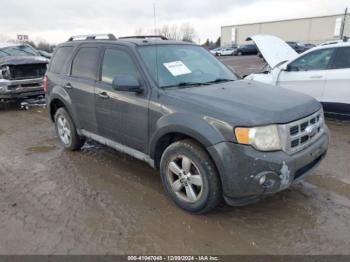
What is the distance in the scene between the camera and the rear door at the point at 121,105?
3732 mm

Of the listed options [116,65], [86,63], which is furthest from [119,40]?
[86,63]

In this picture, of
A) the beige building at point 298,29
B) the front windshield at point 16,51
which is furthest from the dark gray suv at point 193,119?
the beige building at point 298,29

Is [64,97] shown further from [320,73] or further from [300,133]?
[320,73]

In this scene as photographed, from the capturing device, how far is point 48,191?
4.01 metres

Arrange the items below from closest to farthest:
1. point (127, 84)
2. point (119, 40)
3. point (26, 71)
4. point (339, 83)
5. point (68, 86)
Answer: point (127, 84)
point (119, 40)
point (68, 86)
point (339, 83)
point (26, 71)

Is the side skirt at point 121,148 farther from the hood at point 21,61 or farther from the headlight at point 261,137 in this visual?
the hood at point 21,61

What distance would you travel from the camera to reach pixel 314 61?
665cm

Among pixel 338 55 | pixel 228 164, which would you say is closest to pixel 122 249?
pixel 228 164

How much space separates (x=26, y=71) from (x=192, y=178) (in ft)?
25.6

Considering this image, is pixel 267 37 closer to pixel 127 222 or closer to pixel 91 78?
pixel 91 78

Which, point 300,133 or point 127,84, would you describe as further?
point 127,84

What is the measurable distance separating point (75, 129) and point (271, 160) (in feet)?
11.0

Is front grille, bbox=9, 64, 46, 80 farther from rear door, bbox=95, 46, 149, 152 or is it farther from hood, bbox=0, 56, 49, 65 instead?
rear door, bbox=95, 46, 149, 152

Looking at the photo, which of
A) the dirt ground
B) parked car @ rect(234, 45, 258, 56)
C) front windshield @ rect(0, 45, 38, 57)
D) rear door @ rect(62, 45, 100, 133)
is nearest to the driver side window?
the dirt ground
